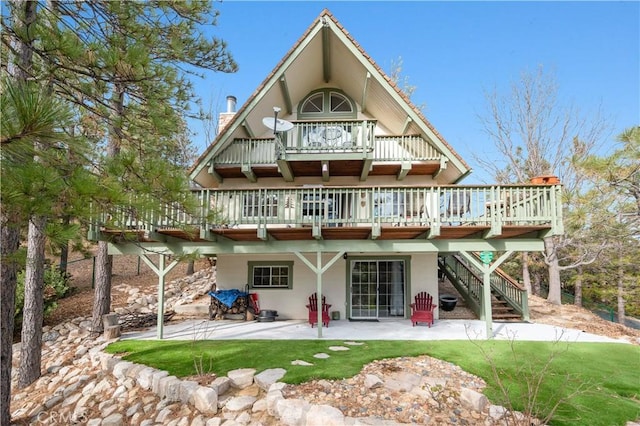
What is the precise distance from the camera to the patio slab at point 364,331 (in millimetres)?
7633

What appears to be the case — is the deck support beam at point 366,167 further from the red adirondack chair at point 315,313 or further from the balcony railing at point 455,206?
the red adirondack chair at point 315,313

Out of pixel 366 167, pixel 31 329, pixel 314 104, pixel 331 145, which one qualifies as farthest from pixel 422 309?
pixel 31 329

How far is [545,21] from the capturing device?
9.38 metres

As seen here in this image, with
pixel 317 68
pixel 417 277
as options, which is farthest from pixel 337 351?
pixel 317 68

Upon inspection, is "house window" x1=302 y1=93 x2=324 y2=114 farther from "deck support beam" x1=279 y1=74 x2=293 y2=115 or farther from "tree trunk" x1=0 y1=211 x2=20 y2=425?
"tree trunk" x1=0 y1=211 x2=20 y2=425

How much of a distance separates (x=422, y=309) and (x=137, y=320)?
8437 mm

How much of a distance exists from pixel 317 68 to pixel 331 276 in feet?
22.7

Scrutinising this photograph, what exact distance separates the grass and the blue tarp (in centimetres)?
240

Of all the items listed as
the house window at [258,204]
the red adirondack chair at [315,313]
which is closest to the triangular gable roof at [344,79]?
the house window at [258,204]

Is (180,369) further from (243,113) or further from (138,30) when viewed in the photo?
(243,113)

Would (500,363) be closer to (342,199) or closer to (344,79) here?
(342,199)

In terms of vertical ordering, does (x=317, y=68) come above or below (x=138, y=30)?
above

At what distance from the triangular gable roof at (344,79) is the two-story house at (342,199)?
4cm

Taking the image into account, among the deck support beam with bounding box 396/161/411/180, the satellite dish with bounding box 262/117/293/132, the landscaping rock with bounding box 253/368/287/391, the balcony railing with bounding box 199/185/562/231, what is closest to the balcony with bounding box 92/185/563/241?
the balcony railing with bounding box 199/185/562/231
